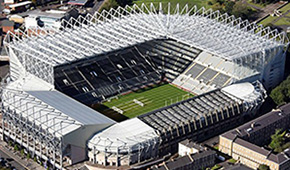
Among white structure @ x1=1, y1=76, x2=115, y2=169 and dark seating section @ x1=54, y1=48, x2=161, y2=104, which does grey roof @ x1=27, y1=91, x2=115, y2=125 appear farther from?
dark seating section @ x1=54, y1=48, x2=161, y2=104

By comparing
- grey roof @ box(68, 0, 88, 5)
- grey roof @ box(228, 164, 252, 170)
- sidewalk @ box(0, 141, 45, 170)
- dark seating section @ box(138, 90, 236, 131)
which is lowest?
sidewalk @ box(0, 141, 45, 170)

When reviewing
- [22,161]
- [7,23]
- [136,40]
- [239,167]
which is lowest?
[22,161]

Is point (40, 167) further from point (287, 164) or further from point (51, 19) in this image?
point (51, 19)

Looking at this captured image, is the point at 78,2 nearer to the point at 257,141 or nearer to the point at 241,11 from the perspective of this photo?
the point at 241,11

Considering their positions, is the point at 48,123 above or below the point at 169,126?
above

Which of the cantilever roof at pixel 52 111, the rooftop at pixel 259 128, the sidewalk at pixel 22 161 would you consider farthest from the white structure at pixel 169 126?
the sidewalk at pixel 22 161

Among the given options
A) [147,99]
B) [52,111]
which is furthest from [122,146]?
[147,99]

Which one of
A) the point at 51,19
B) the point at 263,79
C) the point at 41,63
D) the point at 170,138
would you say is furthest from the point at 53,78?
the point at 51,19

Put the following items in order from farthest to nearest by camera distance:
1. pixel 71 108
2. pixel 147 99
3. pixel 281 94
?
pixel 147 99 → pixel 281 94 → pixel 71 108

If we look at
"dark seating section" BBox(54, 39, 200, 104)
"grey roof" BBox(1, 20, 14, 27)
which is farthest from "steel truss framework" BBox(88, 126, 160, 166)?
"grey roof" BBox(1, 20, 14, 27)
